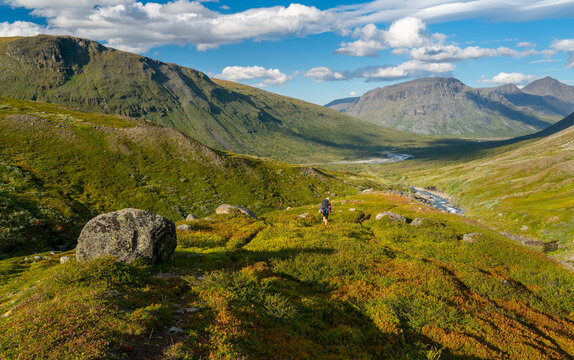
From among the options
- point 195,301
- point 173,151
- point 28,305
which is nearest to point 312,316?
point 195,301

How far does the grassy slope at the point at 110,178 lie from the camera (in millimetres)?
41375

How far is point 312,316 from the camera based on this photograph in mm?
13484

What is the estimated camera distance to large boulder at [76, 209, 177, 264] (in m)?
16.5

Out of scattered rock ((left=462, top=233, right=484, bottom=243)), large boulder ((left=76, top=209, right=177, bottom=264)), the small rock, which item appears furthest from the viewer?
scattered rock ((left=462, top=233, right=484, bottom=243))

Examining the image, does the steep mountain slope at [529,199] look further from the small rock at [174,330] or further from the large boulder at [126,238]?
the large boulder at [126,238]

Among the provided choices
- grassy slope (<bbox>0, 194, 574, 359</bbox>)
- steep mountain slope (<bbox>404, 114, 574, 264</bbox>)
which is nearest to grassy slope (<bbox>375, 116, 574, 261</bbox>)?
steep mountain slope (<bbox>404, 114, 574, 264</bbox>)

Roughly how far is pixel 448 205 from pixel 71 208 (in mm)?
162893

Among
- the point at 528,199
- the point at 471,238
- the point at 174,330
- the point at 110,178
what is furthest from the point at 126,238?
the point at 528,199

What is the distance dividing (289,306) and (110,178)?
65.7 meters

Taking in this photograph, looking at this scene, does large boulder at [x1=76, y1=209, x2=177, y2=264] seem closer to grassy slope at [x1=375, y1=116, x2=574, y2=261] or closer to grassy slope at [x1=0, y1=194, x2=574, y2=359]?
grassy slope at [x1=0, y1=194, x2=574, y2=359]

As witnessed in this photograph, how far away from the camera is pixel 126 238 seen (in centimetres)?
1689

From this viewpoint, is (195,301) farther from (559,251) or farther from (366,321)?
(559,251)

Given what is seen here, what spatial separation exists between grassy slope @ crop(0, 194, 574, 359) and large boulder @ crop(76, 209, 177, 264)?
133 cm

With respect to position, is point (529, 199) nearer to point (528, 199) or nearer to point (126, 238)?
point (528, 199)
